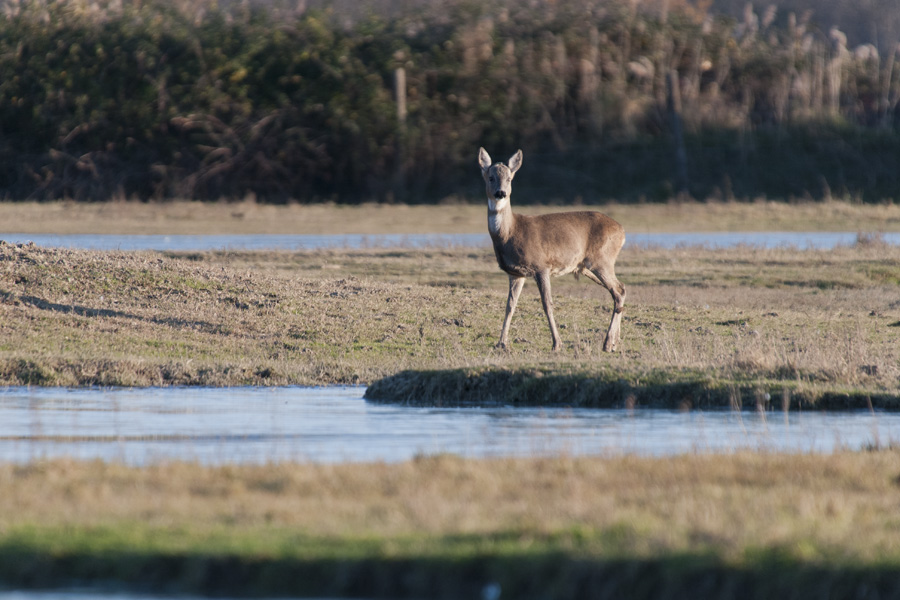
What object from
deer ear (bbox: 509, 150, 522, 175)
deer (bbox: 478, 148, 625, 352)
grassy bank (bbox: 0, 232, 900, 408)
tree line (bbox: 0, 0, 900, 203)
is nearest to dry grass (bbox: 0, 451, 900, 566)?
grassy bank (bbox: 0, 232, 900, 408)

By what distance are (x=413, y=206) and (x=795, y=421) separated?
88.2 feet

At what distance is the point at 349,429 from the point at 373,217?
82.2 feet

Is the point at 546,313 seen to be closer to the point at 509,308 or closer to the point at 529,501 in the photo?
the point at 509,308

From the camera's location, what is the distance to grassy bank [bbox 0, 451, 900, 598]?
7.38 m

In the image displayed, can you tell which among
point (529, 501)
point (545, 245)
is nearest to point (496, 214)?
point (545, 245)

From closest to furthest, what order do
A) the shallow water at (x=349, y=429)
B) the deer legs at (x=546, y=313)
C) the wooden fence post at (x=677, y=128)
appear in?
1. the shallow water at (x=349, y=429)
2. the deer legs at (x=546, y=313)
3. the wooden fence post at (x=677, y=128)

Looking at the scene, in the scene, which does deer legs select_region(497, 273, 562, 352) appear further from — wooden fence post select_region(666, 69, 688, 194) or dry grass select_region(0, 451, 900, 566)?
wooden fence post select_region(666, 69, 688, 194)

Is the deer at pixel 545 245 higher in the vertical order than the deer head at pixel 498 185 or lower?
lower

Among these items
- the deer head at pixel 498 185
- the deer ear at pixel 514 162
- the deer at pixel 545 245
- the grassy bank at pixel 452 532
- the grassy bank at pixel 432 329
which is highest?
the deer ear at pixel 514 162

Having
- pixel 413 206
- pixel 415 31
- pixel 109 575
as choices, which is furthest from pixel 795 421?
pixel 415 31

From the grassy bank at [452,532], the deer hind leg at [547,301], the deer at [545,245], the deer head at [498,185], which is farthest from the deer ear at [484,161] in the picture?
the grassy bank at [452,532]

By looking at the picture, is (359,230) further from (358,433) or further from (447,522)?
→ (447,522)

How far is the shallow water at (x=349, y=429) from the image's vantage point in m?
11.0

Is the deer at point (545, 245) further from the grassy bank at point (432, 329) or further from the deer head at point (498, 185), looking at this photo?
the grassy bank at point (432, 329)
